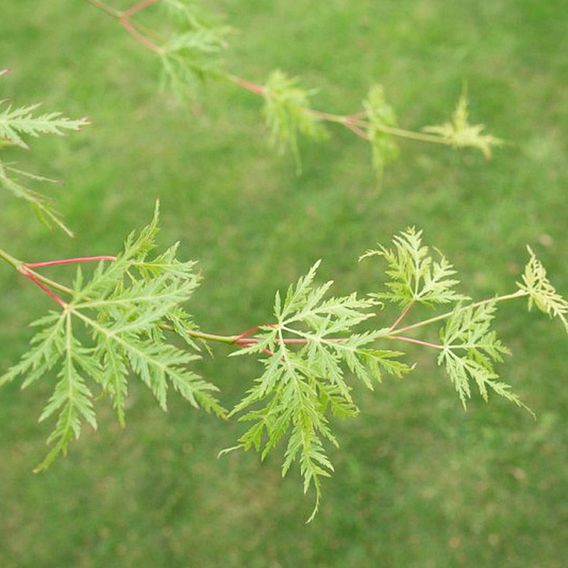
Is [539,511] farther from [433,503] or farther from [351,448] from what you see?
[351,448]

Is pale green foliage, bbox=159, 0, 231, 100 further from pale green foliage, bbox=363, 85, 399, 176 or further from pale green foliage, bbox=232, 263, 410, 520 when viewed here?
pale green foliage, bbox=232, 263, 410, 520

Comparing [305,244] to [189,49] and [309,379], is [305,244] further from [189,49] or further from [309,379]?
[309,379]

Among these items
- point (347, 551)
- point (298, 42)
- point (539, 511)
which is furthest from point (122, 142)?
point (539, 511)

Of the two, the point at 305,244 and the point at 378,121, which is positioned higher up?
the point at 378,121

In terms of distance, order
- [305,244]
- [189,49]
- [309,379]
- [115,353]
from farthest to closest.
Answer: [305,244]
[189,49]
[309,379]
[115,353]

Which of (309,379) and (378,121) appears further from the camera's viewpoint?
(378,121)

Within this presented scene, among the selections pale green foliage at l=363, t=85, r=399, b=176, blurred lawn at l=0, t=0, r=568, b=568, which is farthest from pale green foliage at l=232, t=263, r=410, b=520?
blurred lawn at l=0, t=0, r=568, b=568

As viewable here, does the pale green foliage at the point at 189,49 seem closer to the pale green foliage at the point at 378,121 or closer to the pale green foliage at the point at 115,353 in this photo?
the pale green foliage at the point at 378,121

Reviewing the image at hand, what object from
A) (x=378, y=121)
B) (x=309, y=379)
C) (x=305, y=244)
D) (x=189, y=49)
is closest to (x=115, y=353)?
(x=309, y=379)
